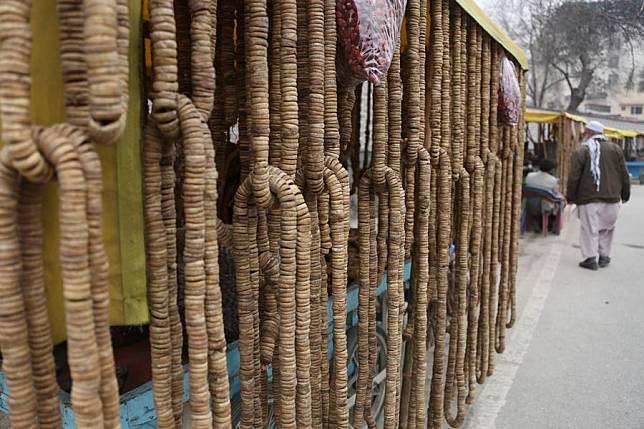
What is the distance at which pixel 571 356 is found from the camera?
344 centimetres

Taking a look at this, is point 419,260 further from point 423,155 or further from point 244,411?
point 244,411

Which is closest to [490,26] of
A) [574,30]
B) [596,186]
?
[596,186]

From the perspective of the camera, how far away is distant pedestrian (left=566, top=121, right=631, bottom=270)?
17.6 ft

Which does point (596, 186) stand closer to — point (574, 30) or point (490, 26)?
point (490, 26)

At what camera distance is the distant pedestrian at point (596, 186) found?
536cm

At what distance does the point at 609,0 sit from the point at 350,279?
22773mm

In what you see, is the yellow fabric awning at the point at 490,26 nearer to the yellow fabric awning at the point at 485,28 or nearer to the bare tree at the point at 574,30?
the yellow fabric awning at the point at 485,28

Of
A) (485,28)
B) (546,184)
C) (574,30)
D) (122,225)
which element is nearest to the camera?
(122,225)

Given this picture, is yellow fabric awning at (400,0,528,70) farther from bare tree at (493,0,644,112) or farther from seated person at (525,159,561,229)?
bare tree at (493,0,644,112)

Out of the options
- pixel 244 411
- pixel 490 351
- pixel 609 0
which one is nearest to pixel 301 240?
pixel 244 411

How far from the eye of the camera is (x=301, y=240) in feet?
3.23

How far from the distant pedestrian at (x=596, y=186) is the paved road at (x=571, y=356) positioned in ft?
1.28

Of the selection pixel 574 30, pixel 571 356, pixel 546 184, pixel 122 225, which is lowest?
pixel 571 356

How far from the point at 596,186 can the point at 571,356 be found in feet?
8.64
